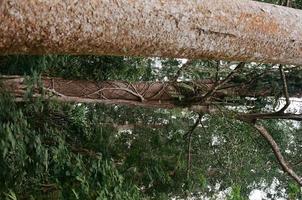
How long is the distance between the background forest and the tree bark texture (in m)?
0.04

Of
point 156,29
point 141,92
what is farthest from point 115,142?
point 156,29

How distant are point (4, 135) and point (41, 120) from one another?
1.33 m

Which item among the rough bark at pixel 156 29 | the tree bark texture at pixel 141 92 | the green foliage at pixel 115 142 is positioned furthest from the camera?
the tree bark texture at pixel 141 92

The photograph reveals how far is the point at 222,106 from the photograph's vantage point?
19.6 feet

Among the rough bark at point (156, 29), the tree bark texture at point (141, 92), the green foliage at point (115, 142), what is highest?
Answer: the rough bark at point (156, 29)

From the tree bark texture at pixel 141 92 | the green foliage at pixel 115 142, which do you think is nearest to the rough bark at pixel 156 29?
the green foliage at pixel 115 142

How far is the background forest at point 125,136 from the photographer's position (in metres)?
4.70

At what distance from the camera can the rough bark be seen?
183cm

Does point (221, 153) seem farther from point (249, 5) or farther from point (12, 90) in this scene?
point (249, 5)

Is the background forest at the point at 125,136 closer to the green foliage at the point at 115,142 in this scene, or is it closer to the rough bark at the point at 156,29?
the green foliage at the point at 115,142

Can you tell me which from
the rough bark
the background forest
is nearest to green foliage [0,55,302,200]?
the background forest

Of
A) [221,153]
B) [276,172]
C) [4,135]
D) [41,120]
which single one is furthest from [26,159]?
[276,172]

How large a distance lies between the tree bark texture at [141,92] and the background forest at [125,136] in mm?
36

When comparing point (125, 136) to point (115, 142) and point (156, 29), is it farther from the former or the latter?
point (156, 29)
